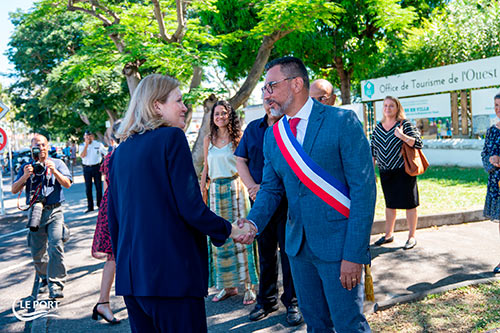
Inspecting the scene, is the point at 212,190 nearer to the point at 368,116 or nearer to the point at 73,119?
the point at 368,116

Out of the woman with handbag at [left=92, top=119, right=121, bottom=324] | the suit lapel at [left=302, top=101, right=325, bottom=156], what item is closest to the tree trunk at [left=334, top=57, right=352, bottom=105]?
the woman with handbag at [left=92, top=119, right=121, bottom=324]

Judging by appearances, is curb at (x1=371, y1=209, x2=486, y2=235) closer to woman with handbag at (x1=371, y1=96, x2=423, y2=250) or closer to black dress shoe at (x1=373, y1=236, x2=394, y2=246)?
black dress shoe at (x1=373, y1=236, x2=394, y2=246)

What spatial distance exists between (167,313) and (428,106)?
1425 cm

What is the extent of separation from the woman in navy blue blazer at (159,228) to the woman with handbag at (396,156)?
4215 millimetres

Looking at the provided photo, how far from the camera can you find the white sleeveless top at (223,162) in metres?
5.02

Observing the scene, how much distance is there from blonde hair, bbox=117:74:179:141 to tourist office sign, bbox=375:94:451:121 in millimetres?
13618

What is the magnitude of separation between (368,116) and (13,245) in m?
13.3

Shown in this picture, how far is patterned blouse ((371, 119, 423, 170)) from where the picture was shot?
5879 millimetres

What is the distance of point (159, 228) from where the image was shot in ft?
7.41

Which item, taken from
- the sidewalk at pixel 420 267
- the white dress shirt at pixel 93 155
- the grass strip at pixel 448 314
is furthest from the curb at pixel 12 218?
the grass strip at pixel 448 314

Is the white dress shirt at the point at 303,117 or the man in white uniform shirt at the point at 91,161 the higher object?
the white dress shirt at the point at 303,117

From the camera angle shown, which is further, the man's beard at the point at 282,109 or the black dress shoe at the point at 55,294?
the black dress shoe at the point at 55,294

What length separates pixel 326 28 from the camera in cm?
1605

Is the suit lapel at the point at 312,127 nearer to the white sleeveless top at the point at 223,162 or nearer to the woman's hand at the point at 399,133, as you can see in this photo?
the white sleeveless top at the point at 223,162
